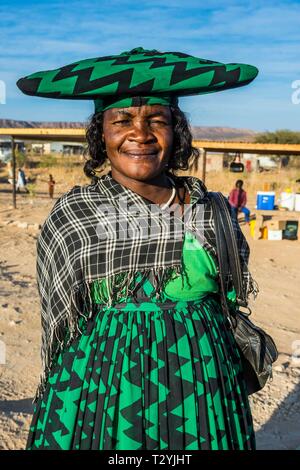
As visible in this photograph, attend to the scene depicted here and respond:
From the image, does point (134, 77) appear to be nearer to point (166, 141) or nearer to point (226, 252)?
point (166, 141)

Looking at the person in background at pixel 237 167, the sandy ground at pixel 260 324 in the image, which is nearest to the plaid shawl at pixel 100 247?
the sandy ground at pixel 260 324

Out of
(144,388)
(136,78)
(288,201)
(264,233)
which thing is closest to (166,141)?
(136,78)

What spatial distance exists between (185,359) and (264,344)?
400mm

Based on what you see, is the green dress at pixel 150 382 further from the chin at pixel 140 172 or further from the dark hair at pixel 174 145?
the dark hair at pixel 174 145

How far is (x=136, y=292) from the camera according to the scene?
152 cm

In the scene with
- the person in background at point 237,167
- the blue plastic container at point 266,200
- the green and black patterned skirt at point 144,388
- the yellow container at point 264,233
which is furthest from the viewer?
the blue plastic container at point 266,200

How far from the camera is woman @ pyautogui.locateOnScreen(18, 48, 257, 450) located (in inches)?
56.6

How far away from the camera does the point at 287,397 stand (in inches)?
147

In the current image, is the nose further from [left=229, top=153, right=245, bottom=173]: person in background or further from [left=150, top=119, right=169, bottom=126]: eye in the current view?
[left=229, top=153, right=245, bottom=173]: person in background

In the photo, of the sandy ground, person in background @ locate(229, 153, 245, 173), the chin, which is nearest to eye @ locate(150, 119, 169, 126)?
the chin

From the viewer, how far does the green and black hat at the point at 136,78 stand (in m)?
1.44

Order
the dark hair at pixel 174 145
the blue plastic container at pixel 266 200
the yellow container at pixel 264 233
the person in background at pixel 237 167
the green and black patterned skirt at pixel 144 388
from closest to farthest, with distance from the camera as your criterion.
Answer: the green and black patterned skirt at pixel 144 388
the dark hair at pixel 174 145
the yellow container at pixel 264 233
the person in background at pixel 237 167
the blue plastic container at pixel 266 200
